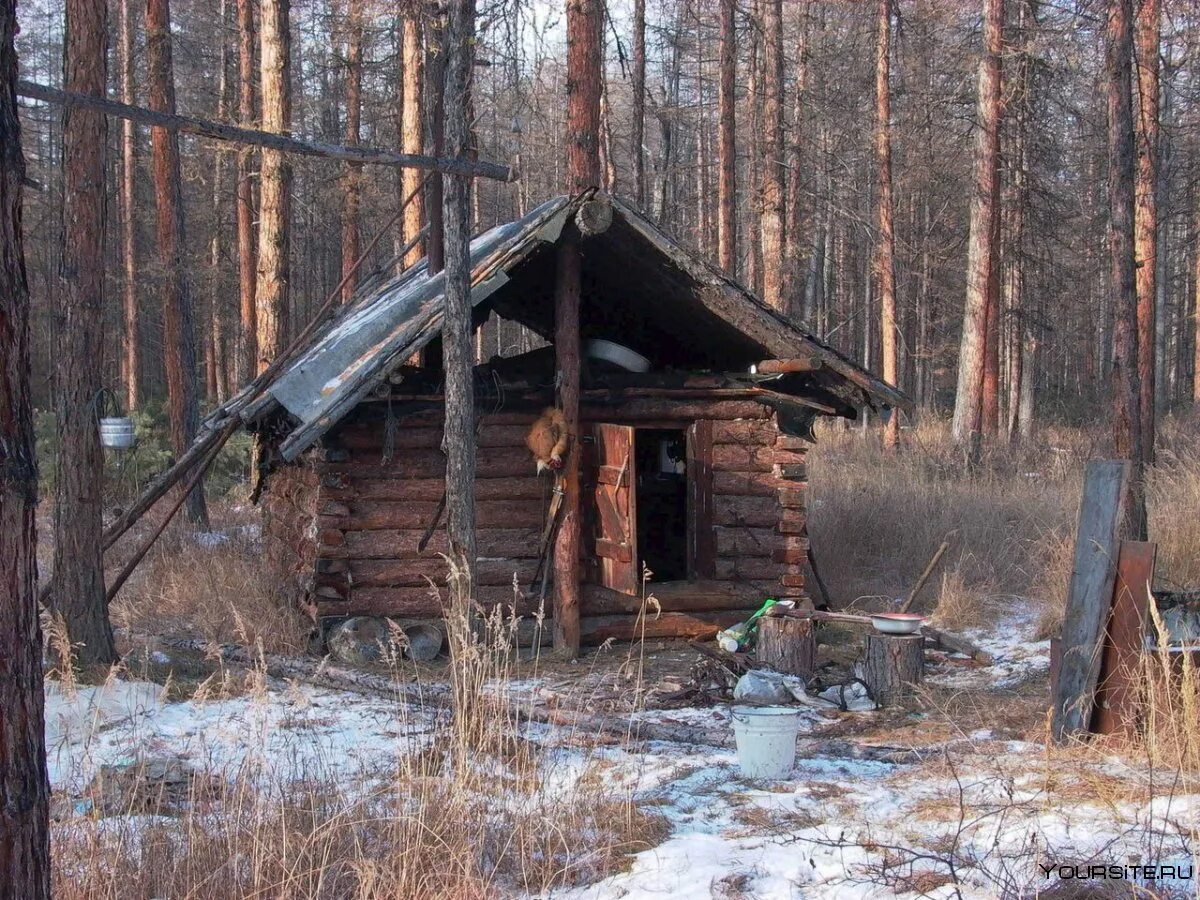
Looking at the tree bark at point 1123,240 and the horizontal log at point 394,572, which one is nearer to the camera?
the horizontal log at point 394,572

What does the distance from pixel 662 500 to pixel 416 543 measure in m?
3.97

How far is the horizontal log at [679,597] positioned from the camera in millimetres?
10344

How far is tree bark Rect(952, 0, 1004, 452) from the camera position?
58.9ft

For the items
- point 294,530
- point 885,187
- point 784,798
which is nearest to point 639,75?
point 885,187

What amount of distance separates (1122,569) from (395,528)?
5984 mm

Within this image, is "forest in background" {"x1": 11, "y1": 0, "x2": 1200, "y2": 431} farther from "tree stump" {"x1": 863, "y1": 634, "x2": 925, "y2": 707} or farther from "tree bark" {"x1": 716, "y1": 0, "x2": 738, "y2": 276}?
"tree stump" {"x1": 863, "y1": 634, "x2": 925, "y2": 707}

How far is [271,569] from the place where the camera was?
Answer: 37.1 ft

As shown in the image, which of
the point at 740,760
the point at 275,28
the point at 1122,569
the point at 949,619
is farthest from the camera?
the point at 275,28

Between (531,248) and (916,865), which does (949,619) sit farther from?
(916,865)

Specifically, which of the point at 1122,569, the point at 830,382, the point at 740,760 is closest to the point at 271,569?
the point at 830,382

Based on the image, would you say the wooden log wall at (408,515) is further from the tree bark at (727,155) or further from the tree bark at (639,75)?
the tree bark at (639,75)

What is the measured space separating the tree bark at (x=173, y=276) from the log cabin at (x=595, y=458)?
5722 mm

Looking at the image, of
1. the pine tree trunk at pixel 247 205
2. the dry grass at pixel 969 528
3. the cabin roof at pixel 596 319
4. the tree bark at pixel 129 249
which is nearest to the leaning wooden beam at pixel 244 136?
the cabin roof at pixel 596 319

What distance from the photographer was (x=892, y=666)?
8148 millimetres
